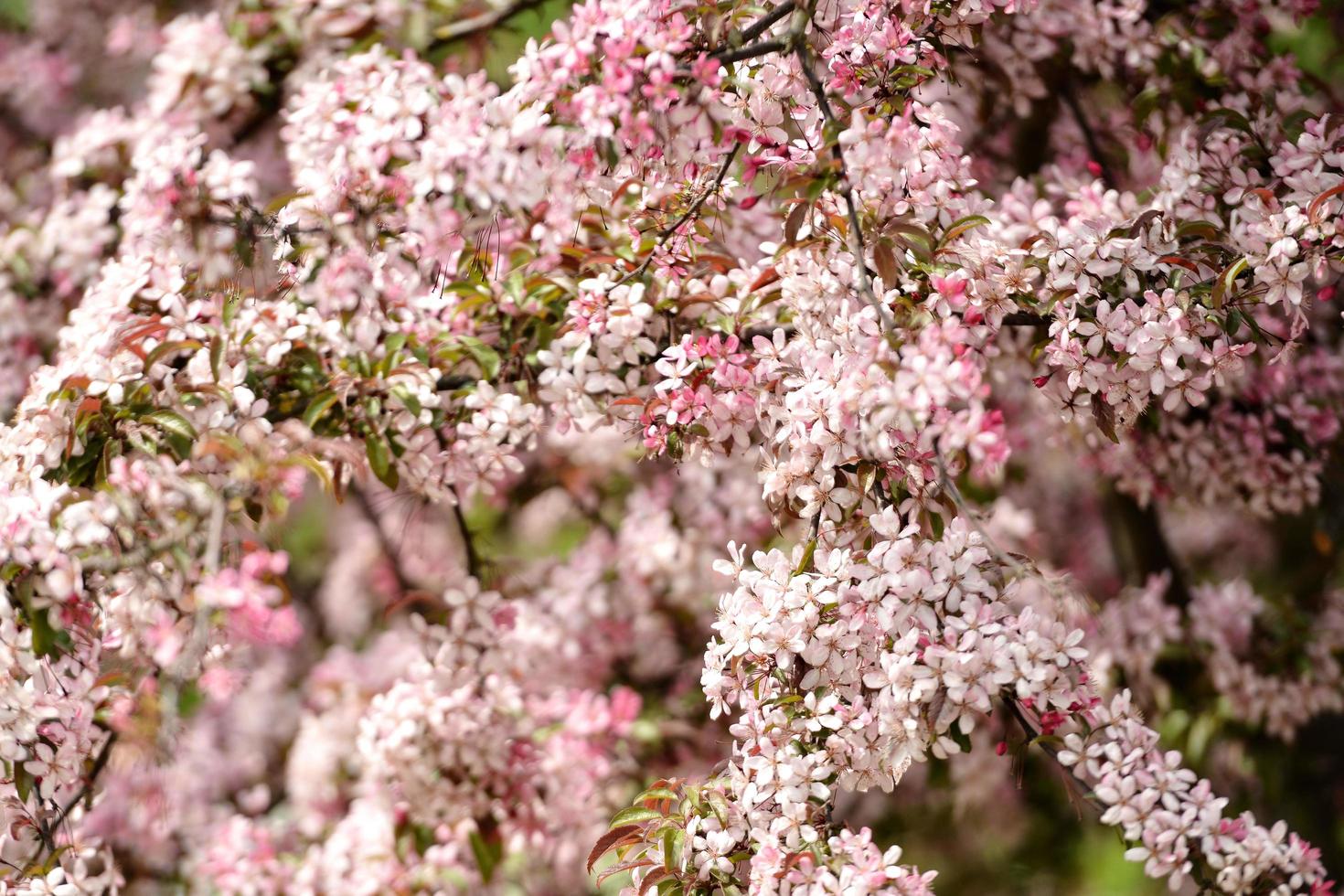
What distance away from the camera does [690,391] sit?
1.84 meters

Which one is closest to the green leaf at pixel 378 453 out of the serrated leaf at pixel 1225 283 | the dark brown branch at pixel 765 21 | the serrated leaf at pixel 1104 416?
the dark brown branch at pixel 765 21

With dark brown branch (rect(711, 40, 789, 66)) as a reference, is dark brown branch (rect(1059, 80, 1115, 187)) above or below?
below

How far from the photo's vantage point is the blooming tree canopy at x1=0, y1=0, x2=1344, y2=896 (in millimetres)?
1646

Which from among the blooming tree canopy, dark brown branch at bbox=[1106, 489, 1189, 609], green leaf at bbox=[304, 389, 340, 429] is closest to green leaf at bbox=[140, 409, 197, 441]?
the blooming tree canopy

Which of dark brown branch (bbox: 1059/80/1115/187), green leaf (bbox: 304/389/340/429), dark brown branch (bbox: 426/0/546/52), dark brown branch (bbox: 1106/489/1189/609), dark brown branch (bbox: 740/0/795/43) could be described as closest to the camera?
dark brown branch (bbox: 740/0/795/43)

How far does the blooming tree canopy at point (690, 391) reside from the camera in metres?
1.65

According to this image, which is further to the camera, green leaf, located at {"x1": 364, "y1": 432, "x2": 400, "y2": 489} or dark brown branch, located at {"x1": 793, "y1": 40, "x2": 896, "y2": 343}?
green leaf, located at {"x1": 364, "y1": 432, "x2": 400, "y2": 489}

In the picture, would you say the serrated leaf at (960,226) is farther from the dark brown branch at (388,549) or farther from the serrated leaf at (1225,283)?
the dark brown branch at (388,549)

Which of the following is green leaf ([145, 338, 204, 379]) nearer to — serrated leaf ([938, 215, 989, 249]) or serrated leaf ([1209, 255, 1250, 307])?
serrated leaf ([938, 215, 989, 249])

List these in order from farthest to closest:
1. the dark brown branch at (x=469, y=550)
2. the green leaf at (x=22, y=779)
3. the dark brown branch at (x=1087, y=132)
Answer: the dark brown branch at (x=1087, y=132) → the dark brown branch at (x=469, y=550) → the green leaf at (x=22, y=779)

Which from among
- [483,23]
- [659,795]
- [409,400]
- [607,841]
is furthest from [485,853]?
[483,23]

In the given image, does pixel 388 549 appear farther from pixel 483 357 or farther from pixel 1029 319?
pixel 1029 319

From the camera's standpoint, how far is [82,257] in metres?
2.79

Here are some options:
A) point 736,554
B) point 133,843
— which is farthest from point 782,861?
point 133,843
